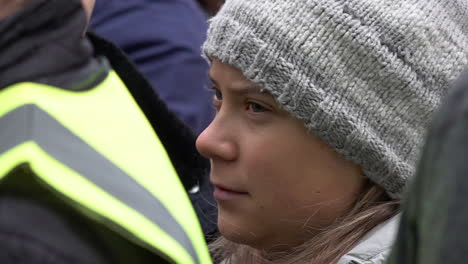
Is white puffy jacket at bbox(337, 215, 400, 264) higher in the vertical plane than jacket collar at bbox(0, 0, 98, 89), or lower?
lower

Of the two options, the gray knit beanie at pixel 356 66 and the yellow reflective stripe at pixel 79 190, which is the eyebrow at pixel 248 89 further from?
the yellow reflective stripe at pixel 79 190

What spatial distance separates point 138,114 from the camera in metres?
0.99

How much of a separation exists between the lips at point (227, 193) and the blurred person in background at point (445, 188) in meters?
1.00

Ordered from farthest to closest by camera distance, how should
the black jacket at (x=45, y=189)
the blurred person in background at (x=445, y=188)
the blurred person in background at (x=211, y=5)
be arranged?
1. the blurred person in background at (x=211, y=5)
2. the black jacket at (x=45, y=189)
3. the blurred person in background at (x=445, y=188)

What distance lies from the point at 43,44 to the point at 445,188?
548mm

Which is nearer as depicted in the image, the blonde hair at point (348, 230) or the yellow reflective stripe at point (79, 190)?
the yellow reflective stripe at point (79, 190)

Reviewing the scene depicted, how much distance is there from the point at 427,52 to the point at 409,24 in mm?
73

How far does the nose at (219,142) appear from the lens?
1502 millimetres

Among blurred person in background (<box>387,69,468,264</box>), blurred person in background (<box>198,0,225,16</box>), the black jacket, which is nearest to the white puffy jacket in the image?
the black jacket

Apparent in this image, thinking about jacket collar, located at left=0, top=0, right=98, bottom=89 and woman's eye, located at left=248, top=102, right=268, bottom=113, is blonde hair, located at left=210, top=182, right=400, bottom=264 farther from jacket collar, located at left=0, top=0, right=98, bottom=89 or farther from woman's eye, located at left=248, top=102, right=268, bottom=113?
jacket collar, located at left=0, top=0, right=98, bottom=89

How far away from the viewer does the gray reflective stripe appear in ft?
2.62

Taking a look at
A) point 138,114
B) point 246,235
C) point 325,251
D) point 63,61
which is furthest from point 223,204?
point 63,61

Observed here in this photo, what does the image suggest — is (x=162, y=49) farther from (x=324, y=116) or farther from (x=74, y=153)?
(x=74, y=153)

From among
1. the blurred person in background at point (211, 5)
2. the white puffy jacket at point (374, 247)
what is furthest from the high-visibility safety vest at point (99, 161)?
the blurred person in background at point (211, 5)
